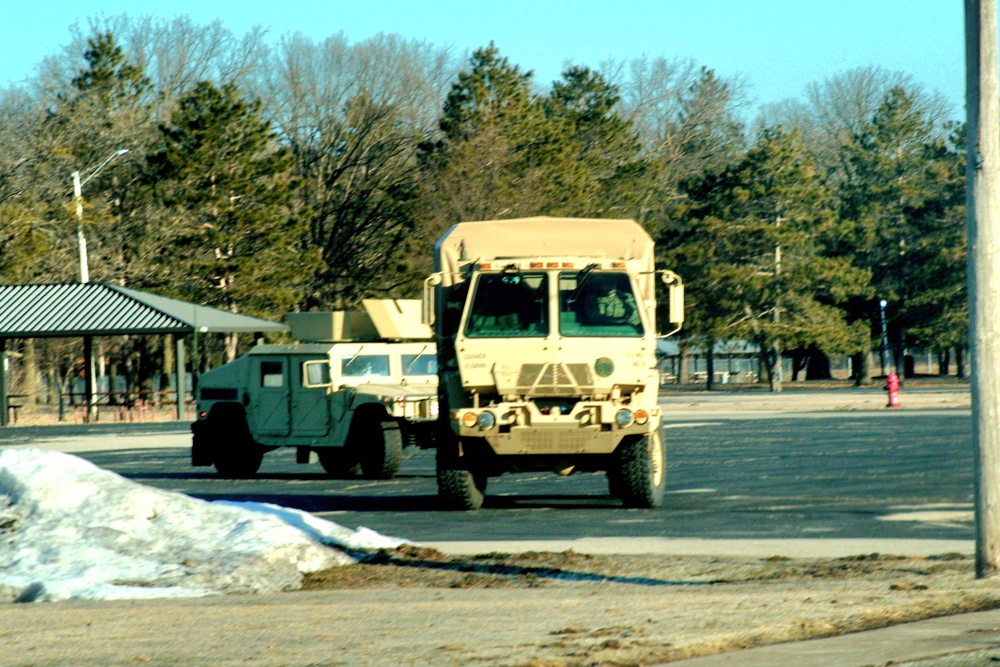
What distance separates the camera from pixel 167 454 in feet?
94.0

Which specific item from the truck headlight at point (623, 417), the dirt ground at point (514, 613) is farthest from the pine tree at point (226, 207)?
the dirt ground at point (514, 613)

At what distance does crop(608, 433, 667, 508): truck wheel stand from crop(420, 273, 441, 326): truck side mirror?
8.64ft

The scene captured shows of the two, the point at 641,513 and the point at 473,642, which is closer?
the point at 473,642

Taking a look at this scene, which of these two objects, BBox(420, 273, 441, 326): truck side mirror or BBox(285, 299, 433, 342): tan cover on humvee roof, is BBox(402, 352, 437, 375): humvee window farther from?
BBox(420, 273, 441, 326): truck side mirror

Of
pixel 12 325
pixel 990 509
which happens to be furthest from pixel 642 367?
pixel 12 325

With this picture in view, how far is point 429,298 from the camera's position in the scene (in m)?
15.9

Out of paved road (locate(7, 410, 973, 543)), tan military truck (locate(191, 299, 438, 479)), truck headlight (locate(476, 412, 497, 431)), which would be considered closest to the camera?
paved road (locate(7, 410, 973, 543))

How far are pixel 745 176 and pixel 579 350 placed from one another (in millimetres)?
54442

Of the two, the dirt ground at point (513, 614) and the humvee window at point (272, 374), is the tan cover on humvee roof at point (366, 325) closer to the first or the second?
the humvee window at point (272, 374)

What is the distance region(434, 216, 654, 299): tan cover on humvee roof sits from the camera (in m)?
16.5

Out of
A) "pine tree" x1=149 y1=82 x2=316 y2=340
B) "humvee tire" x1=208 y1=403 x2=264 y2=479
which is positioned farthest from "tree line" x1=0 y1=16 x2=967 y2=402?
"humvee tire" x1=208 y1=403 x2=264 y2=479

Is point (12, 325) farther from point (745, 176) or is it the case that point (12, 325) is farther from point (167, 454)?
point (745, 176)

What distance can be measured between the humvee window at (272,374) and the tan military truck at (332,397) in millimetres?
15

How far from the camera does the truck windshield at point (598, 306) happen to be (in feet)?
51.1
